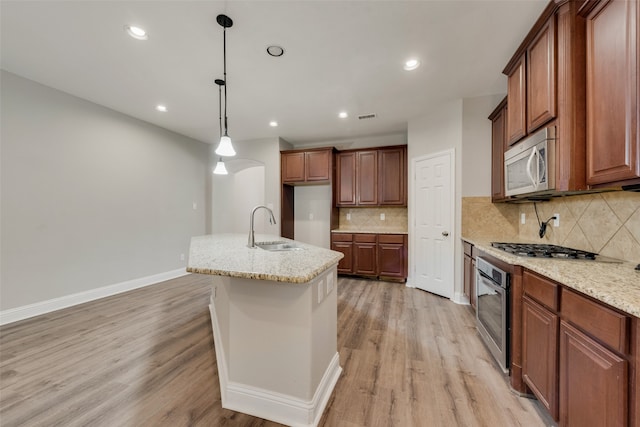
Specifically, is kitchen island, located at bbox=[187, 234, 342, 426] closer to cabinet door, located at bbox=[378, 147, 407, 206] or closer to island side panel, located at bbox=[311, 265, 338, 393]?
island side panel, located at bbox=[311, 265, 338, 393]

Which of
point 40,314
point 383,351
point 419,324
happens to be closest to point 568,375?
point 383,351

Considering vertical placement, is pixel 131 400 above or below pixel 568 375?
below

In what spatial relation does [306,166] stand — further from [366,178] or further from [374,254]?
[374,254]

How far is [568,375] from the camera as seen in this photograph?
1.19m

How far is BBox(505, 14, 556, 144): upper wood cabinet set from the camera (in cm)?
166

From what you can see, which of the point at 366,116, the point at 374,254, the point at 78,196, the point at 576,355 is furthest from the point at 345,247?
the point at 78,196

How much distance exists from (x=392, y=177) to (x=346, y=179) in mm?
848

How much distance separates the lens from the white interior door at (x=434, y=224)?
3383 mm

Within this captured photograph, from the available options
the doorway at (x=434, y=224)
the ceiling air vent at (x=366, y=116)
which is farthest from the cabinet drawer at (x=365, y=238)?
the ceiling air vent at (x=366, y=116)

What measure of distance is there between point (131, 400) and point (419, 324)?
8.37ft

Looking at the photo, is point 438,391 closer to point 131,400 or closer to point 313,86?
point 131,400

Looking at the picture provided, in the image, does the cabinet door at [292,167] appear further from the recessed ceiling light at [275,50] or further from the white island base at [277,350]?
the white island base at [277,350]

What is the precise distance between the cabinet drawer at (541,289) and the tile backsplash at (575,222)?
608 mm

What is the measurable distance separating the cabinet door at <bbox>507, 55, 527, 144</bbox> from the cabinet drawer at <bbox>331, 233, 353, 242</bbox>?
9.06ft
